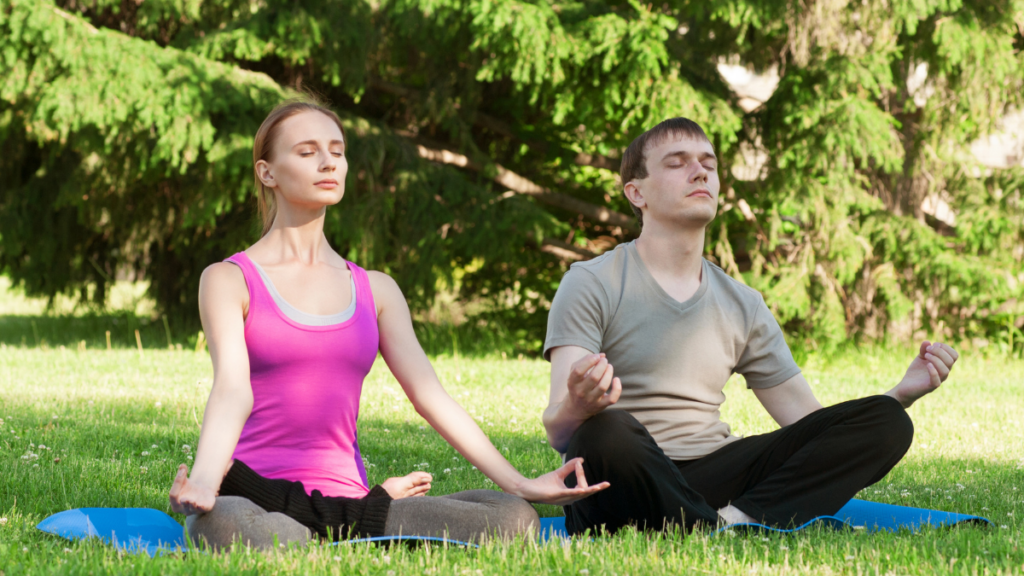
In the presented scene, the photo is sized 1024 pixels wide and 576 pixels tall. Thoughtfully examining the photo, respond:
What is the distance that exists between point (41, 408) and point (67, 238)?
6608mm

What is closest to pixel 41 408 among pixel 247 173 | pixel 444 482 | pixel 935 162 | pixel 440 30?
pixel 444 482

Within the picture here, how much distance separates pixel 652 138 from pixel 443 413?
1308mm

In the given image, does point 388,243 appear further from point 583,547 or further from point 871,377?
point 583,547

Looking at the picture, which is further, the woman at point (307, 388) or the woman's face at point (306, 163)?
the woman's face at point (306, 163)

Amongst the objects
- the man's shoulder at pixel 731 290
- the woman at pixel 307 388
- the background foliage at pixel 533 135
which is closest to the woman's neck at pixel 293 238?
the woman at pixel 307 388

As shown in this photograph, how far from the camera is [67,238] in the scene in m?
11.8

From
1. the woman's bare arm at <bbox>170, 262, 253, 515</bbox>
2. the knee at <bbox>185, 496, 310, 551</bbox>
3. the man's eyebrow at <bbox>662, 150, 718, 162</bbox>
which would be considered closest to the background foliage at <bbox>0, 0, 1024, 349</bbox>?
the man's eyebrow at <bbox>662, 150, 718, 162</bbox>

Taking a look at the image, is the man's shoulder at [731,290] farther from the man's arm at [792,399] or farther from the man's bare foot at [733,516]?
the man's bare foot at [733,516]

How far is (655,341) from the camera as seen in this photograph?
328cm

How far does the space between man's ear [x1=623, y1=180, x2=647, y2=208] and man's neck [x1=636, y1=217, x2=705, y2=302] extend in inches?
3.4

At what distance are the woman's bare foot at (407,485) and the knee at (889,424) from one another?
5.04ft

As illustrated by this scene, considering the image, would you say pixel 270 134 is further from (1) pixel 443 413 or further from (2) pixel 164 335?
(2) pixel 164 335

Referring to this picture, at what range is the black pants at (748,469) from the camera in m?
2.94

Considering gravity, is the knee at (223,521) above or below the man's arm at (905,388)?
below
